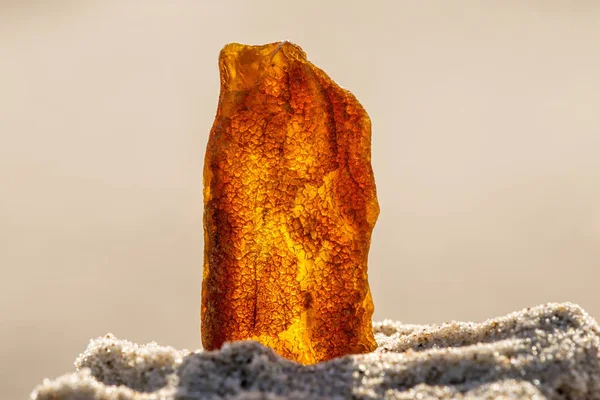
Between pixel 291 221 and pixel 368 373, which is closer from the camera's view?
pixel 368 373

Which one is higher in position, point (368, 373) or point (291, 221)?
point (291, 221)

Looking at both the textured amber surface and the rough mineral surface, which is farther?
the textured amber surface

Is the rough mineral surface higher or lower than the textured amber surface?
lower

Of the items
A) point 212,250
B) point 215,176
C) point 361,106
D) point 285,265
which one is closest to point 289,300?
point 285,265

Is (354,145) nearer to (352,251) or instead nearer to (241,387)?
(352,251)
